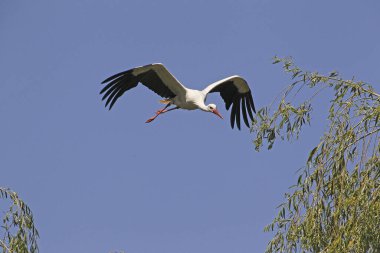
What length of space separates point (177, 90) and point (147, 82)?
390 mm

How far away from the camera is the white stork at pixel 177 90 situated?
9836mm

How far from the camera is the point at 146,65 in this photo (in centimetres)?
990

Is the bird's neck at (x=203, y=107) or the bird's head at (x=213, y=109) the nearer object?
the bird's neck at (x=203, y=107)

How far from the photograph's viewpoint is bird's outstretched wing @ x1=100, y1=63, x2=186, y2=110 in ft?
32.1

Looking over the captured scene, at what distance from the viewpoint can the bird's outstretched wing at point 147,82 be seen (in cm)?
980

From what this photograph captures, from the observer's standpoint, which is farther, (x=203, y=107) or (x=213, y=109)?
(x=213, y=109)

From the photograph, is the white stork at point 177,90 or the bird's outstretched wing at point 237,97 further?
the bird's outstretched wing at point 237,97

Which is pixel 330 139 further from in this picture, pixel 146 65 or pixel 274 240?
pixel 146 65

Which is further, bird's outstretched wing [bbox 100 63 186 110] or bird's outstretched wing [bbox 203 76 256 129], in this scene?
bird's outstretched wing [bbox 203 76 256 129]

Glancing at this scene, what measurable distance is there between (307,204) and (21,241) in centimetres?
261

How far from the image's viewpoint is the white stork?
32.3 ft

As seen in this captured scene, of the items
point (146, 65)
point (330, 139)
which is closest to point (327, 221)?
point (330, 139)

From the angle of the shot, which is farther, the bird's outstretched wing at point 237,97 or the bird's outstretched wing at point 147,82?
the bird's outstretched wing at point 237,97

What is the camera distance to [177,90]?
408 inches
